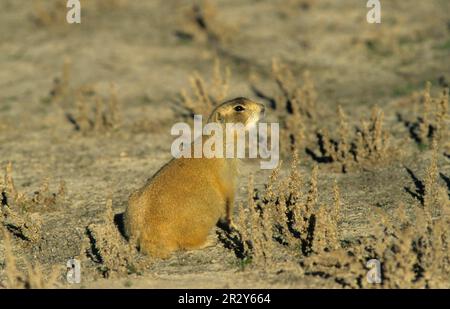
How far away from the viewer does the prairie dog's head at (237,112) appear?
6293 millimetres

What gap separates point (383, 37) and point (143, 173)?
508 cm

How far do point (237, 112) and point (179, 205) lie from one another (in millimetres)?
1198

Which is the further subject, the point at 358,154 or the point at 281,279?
the point at 358,154

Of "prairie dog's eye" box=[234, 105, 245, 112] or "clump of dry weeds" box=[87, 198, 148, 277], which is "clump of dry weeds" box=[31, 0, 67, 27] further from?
Result: "clump of dry weeds" box=[87, 198, 148, 277]

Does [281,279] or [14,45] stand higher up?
[14,45]

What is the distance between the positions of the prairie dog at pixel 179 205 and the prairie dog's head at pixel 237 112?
18.9 inches

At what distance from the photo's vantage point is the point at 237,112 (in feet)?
20.8

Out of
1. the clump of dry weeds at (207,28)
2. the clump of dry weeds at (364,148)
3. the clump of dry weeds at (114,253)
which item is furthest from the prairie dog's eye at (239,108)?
the clump of dry weeds at (207,28)

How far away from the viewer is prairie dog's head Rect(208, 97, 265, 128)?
248 inches

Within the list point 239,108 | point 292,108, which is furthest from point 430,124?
point 239,108

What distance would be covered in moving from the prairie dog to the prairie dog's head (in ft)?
1.58

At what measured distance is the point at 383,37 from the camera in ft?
36.5
